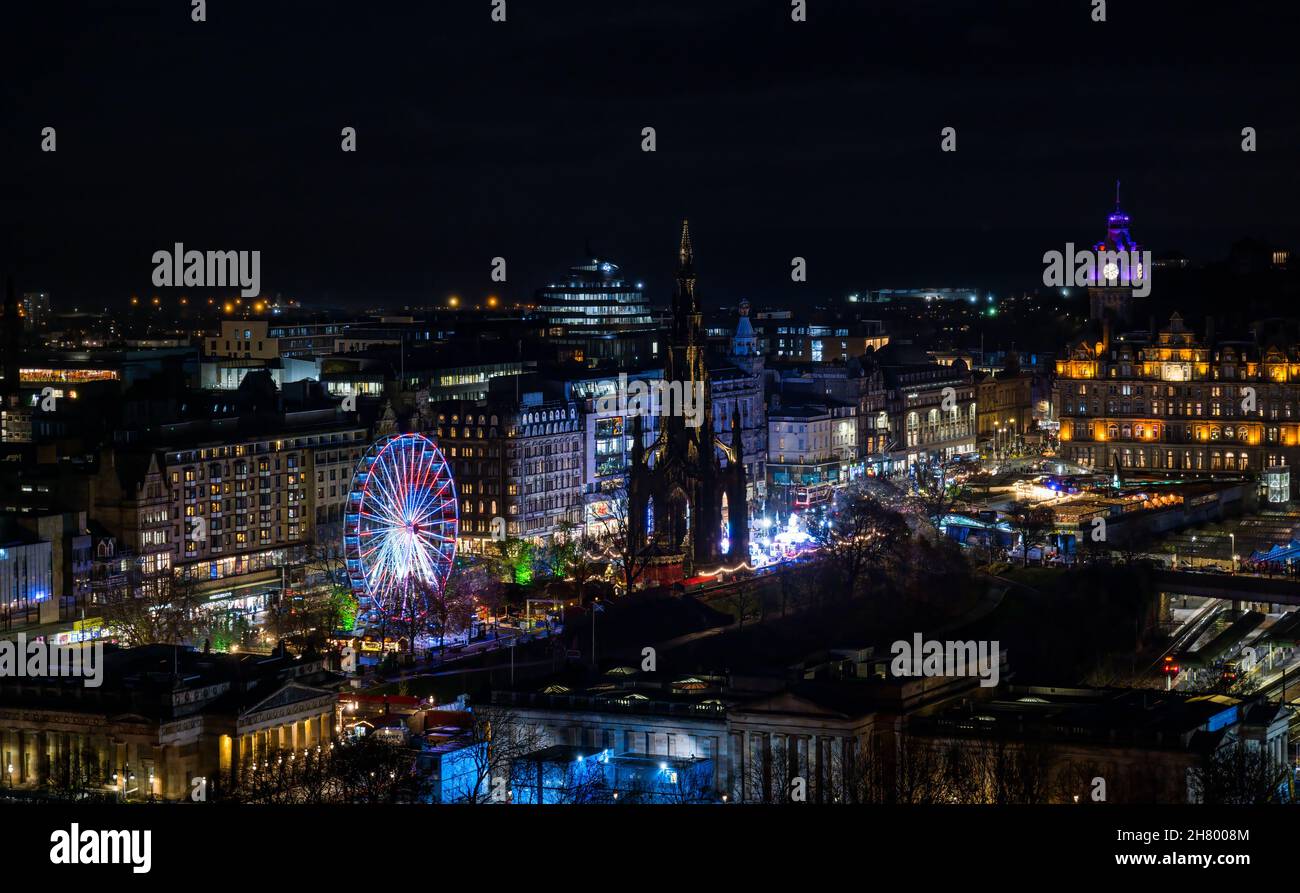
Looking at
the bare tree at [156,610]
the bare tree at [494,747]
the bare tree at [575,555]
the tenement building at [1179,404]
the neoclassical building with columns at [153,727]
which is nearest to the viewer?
the bare tree at [494,747]

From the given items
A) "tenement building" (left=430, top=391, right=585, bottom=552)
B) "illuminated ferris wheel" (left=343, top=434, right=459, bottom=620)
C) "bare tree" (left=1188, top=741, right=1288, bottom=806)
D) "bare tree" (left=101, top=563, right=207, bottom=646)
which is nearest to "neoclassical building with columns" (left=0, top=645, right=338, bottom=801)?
"bare tree" (left=101, top=563, right=207, bottom=646)

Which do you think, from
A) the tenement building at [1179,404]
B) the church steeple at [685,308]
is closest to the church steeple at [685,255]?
the church steeple at [685,308]

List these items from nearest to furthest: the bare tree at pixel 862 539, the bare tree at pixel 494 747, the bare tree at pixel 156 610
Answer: the bare tree at pixel 494 747 → the bare tree at pixel 156 610 → the bare tree at pixel 862 539

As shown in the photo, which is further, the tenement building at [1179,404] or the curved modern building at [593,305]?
the curved modern building at [593,305]

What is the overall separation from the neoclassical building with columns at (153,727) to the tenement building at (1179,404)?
6376 centimetres

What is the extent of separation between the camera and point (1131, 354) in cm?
10825

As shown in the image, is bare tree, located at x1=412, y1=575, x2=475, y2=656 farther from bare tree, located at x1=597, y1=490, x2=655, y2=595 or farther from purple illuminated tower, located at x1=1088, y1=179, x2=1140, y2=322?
purple illuminated tower, located at x1=1088, y1=179, x2=1140, y2=322

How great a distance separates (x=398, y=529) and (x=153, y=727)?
75.1 ft

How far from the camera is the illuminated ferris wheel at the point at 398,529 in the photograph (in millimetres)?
65562

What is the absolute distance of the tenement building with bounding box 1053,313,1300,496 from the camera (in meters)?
103

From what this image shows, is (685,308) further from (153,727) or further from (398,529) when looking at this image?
(153,727)

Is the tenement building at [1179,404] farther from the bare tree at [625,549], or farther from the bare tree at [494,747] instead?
the bare tree at [494,747]

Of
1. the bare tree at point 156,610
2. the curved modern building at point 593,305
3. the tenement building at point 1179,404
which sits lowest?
the bare tree at point 156,610
